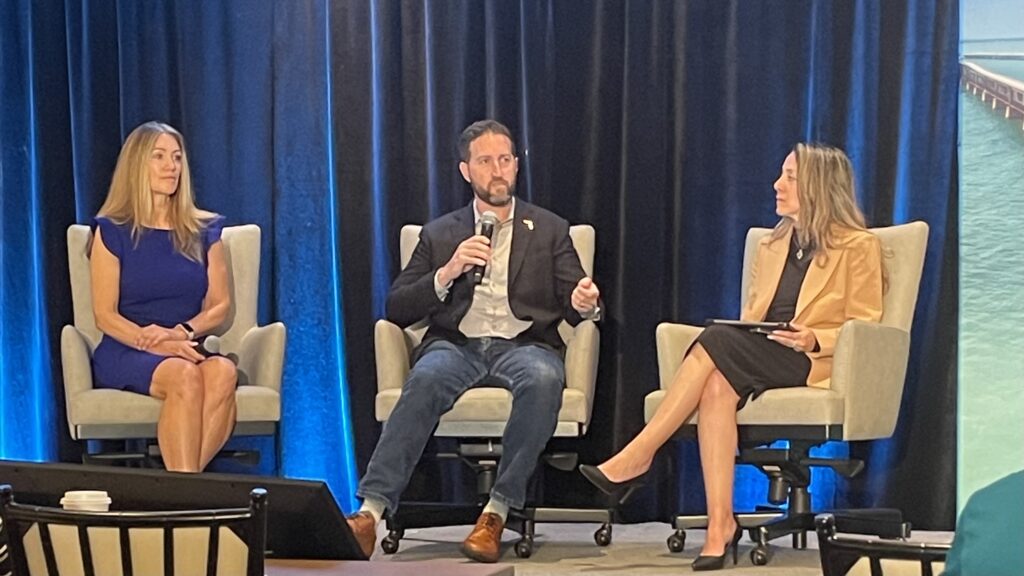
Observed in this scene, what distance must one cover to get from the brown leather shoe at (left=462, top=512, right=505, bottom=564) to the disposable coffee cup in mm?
1965

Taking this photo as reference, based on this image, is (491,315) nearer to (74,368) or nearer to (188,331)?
(188,331)

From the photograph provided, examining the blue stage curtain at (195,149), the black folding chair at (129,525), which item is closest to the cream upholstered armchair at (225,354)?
the blue stage curtain at (195,149)

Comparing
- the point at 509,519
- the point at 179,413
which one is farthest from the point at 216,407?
the point at 509,519

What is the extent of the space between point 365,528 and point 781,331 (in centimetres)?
120

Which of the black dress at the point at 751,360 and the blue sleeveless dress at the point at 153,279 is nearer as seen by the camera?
the black dress at the point at 751,360

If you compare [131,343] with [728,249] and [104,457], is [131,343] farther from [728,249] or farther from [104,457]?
[728,249]

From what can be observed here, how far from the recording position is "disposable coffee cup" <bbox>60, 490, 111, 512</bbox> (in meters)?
1.76

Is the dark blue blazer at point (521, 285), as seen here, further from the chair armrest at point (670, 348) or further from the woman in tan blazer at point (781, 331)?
the woman in tan blazer at point (781, 331)

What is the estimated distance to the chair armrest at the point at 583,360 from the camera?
400 cm

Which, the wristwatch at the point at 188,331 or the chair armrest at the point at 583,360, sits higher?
the wristwatch at the point at 188,331

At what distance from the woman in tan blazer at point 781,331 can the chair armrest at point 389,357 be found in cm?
67

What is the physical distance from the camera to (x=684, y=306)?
15.1 feet

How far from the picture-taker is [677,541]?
390cm

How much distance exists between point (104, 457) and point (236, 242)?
797 mm
